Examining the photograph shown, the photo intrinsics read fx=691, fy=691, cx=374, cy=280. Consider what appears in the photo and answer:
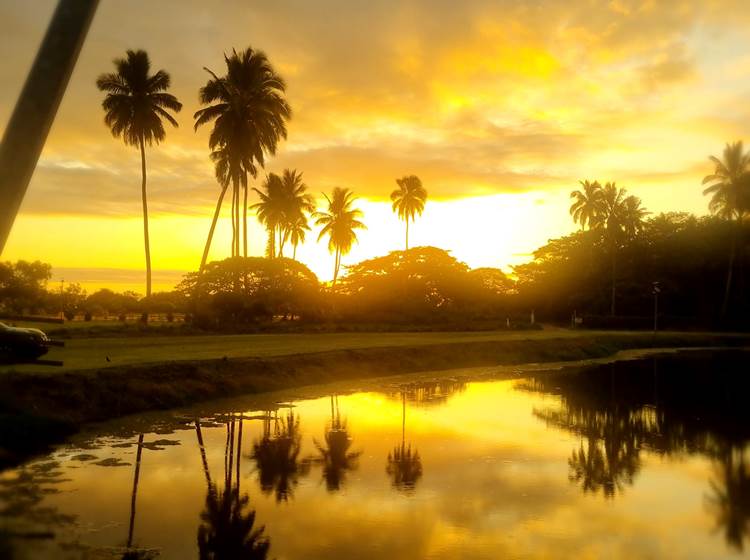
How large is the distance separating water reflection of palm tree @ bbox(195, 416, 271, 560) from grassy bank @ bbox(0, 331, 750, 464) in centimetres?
510

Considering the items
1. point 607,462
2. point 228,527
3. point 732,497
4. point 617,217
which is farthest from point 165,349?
point 617,217

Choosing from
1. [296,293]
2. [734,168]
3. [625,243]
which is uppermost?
[734,168]

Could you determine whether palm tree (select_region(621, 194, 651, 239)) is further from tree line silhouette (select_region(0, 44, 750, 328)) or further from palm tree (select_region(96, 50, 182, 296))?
palm tree (select_region(96, 50, 182, 296))

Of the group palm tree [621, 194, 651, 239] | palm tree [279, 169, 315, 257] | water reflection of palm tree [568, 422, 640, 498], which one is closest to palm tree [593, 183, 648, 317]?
palm tree [621, 194, 651, 239]

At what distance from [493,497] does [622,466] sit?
488 cm

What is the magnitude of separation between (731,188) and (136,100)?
198ft

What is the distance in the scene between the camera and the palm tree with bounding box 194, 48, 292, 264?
49.8m

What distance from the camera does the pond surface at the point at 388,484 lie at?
10773 mm

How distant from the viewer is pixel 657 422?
75.7 ft

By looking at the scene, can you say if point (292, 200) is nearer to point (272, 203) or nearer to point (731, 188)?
point (272, 203)

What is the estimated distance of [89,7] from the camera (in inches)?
420

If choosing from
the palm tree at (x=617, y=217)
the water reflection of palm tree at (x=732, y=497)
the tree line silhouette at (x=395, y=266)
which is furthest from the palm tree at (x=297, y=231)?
the water reflection of palm tree at (x=732, y=497)

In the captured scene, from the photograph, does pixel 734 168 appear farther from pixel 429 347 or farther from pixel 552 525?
pixel 552 525

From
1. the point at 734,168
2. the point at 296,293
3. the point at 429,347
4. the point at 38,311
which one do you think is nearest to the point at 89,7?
the point at 429,347
